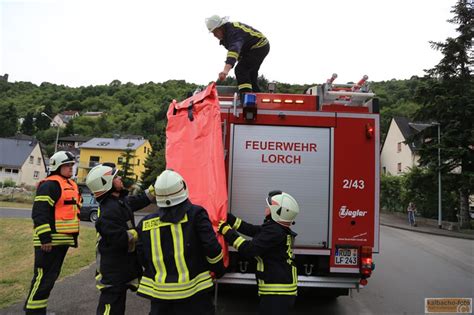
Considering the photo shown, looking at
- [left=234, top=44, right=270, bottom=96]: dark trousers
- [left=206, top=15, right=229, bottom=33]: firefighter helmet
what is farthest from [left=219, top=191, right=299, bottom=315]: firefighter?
[left=206, top=15, right=229, bottom=33]: firefighter helmet

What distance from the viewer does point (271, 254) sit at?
3.77m

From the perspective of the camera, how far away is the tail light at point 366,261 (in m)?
4.70

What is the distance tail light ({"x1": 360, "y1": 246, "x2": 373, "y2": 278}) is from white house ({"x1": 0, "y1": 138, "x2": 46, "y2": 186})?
59016mm

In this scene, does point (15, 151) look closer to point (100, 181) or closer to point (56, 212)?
point (56, 212)

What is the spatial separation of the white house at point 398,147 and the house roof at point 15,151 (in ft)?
159

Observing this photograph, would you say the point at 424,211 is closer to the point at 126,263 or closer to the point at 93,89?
the point at 126,263

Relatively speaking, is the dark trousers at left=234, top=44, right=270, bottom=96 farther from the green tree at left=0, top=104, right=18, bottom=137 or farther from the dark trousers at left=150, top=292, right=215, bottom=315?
the green tree at left=0, top=104, right=18, bottom=137

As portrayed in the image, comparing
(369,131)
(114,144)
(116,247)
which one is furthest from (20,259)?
(114,144)

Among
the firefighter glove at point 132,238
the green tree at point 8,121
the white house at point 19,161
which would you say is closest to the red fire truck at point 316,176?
the firefighter glove at point 132,238

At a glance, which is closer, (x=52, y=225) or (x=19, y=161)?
(x=52, y=225)

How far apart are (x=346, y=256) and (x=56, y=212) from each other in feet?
11.6

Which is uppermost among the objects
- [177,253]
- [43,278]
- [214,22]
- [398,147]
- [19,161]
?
[398,147]

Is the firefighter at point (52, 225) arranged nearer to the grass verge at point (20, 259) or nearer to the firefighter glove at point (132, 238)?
the grass verge at point (20, 259)

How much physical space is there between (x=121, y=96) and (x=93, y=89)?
62.4ft
